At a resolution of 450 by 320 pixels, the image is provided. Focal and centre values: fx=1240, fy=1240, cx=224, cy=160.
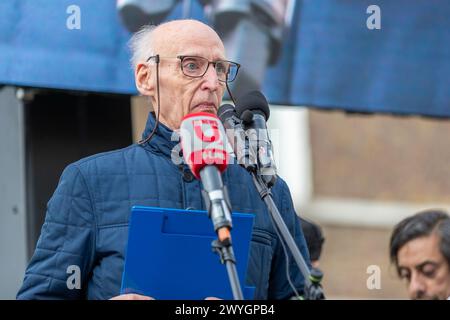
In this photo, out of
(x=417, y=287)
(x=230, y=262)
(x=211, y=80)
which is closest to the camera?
(x=230, y=262)

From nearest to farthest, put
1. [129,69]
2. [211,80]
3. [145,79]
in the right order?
[211,80], [145,79], [129,69]

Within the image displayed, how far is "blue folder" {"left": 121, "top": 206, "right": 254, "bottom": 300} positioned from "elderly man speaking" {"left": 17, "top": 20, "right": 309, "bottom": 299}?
0.18 metres

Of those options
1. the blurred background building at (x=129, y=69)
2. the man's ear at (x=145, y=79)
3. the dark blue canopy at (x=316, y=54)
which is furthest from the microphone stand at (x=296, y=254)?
the dark blue canopy at (x=316, y=54)

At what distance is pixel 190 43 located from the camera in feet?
12.8

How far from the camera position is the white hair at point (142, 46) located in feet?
13.2

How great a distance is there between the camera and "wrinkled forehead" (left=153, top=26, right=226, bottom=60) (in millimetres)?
3885

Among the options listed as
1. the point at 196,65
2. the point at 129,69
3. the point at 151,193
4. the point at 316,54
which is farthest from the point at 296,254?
the point at 316,54

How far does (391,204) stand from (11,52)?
5.85 metres

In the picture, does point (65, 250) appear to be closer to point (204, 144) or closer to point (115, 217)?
point (115, 217)

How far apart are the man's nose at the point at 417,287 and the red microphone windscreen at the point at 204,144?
243 cm

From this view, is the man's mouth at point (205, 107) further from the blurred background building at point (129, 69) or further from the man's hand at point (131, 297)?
the blurred background building at point (129, 69)

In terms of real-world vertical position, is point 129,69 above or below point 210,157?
above

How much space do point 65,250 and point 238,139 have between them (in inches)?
24.4
